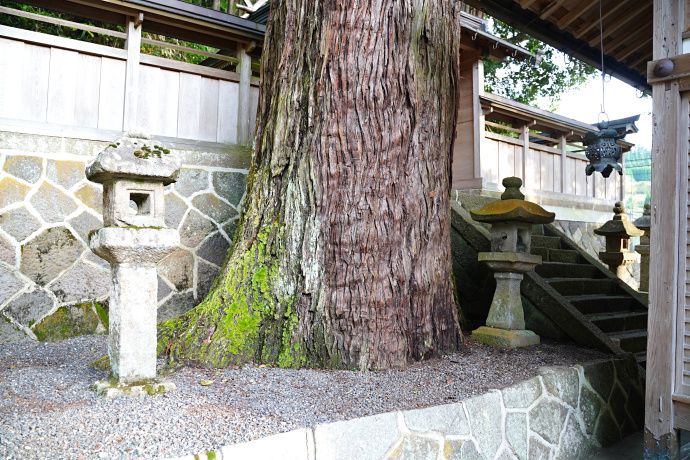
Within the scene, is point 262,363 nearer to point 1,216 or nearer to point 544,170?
point 1,216

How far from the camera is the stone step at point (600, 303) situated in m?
6.25

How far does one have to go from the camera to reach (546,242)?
25.5ft

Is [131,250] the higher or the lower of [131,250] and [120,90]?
the lower

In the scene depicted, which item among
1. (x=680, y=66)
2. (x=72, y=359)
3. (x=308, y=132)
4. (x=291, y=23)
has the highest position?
(x=291, y=23)

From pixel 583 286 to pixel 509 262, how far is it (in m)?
2.05

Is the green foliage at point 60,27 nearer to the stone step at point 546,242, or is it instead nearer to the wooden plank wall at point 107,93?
the wooden plank wall at point 107,93

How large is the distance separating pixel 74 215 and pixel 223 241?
166 cm

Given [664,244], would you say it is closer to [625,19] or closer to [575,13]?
[575,13]

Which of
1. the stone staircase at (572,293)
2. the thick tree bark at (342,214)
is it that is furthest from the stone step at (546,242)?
the thick tree bark at (342,214)

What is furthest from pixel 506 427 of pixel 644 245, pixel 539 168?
pixel 539 168

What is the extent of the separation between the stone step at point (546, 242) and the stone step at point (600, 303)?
124 centimetres

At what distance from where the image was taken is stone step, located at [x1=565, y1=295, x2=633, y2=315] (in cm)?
625

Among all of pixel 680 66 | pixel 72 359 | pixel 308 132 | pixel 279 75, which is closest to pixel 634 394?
pixel 680 66

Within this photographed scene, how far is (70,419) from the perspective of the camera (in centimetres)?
291
